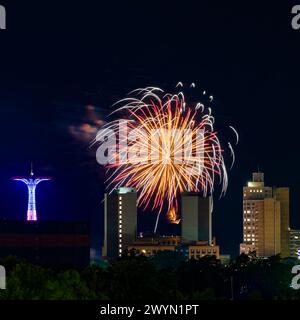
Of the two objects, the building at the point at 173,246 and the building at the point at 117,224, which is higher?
the building at the point at 117,224

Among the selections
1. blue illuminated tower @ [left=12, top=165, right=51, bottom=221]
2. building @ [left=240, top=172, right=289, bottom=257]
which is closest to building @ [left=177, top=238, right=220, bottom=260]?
building @ [left=240, top=172, right=289, bottom=257]

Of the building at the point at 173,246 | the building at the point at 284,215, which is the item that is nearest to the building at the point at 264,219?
the building at the point at 284,215

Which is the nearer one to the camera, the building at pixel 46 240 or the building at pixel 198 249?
the building at pixel 46 240

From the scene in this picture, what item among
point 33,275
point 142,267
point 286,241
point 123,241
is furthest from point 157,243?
point 33,275

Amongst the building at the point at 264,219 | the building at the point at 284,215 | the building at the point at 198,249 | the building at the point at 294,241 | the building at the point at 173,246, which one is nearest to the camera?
the building at the point at 198,249

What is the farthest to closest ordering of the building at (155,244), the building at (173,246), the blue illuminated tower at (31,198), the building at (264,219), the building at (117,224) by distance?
the building at (264,219) < the building at (117,224) < the building at (155,244) < the building at (173,246) < the blue illuminated tower at (31,198)

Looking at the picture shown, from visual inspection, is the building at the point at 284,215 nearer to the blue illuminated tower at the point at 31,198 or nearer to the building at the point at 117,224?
the building at the point at 117,224

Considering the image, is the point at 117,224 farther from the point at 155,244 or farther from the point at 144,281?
the point at 144,281
